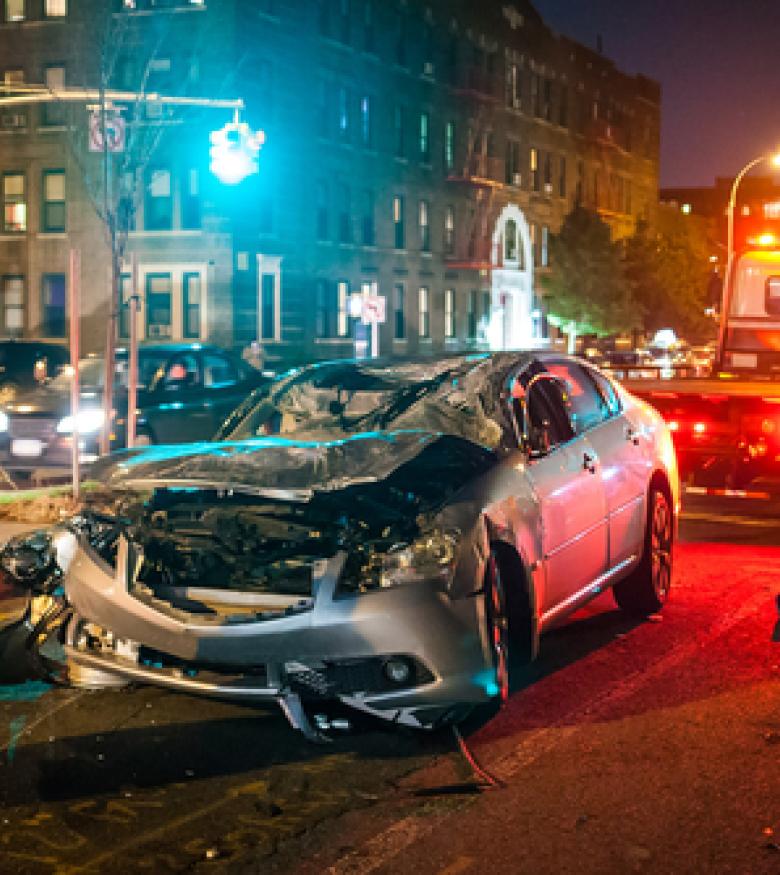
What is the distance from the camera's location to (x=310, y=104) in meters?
47.1

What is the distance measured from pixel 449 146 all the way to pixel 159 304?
1718 centimetres

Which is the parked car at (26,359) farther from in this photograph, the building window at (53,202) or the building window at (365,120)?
the building window at (365,120)

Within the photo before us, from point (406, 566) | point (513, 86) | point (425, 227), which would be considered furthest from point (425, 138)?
point (406, 566)

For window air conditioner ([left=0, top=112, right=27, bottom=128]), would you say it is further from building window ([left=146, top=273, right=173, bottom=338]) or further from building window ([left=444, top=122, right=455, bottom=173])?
building window ([left=444, top=122, right=455, bottom=173])

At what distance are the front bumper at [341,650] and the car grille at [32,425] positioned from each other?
11814mm

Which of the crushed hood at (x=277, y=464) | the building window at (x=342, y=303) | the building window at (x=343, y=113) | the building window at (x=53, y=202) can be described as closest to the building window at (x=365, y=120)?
the building window at (x=343, y=113)

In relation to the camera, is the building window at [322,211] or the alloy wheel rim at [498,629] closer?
the alloy wheel rim at [498,629]

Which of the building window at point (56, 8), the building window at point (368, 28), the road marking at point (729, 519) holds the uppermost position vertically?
the building window at point (368, 28)

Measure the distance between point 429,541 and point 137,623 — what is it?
1275 millimetres

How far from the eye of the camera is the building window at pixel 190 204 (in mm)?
43875

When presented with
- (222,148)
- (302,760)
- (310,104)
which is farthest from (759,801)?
(310,104)

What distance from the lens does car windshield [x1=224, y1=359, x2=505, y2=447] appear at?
750 centimetres

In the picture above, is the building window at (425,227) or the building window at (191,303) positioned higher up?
the building window at (425,227)

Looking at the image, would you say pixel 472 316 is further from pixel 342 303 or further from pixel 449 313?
pixel 342 303
